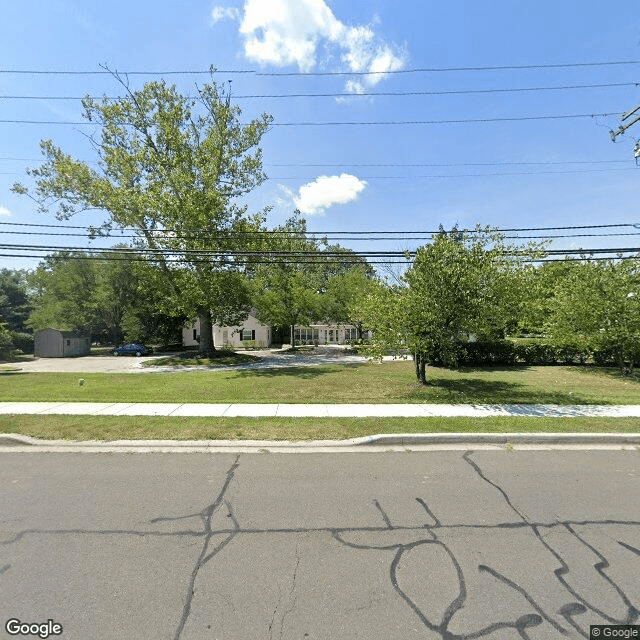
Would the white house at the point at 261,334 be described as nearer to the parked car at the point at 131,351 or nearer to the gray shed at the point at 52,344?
the parked car at the point at 131,351

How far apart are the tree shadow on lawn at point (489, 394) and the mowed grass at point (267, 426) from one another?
2267mm

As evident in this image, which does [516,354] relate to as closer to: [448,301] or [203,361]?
[448,301]

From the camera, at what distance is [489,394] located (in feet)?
37.3

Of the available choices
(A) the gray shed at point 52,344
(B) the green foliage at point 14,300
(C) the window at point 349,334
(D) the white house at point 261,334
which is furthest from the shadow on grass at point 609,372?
(B) the green foliage at point 14,300

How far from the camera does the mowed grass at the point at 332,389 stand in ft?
33.3

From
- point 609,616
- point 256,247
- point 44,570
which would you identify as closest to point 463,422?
point 609,616

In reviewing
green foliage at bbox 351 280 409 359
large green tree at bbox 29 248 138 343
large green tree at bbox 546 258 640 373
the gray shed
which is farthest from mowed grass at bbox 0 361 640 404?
large green tree at bbox 29 248 138 343

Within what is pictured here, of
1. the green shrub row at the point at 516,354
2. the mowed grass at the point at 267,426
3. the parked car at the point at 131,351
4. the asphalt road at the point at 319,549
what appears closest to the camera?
the asphalt road at the point at 319,549

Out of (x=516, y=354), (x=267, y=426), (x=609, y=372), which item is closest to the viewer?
(x=267, y=426)

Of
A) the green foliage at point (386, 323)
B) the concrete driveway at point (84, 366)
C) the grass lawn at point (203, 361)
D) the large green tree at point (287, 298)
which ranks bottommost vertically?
the concrete driveway at point (84, 366)

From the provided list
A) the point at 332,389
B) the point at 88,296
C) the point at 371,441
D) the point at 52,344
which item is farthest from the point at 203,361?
the point at 88,296

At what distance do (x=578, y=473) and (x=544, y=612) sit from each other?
3.30 m

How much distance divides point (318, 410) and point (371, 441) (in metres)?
2.43

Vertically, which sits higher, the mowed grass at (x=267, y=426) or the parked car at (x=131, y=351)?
the mowed grass at (x=267, y=426)
